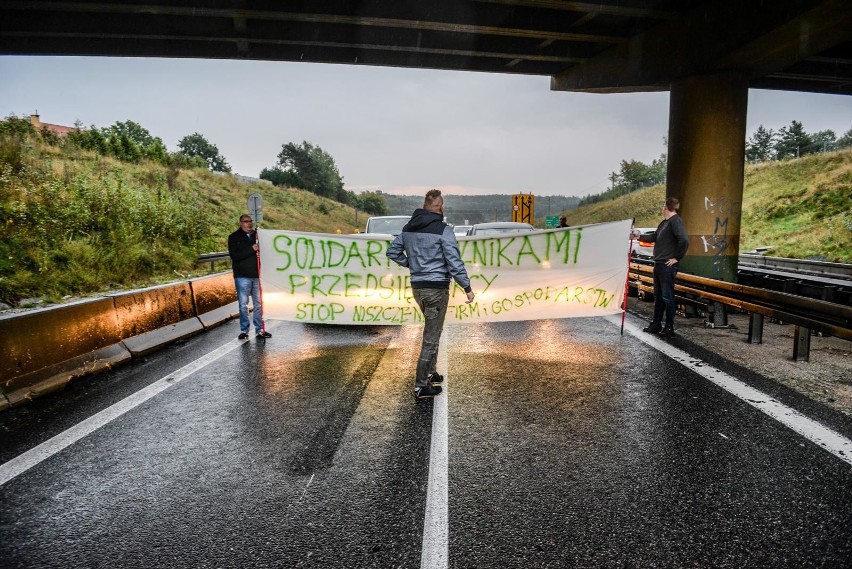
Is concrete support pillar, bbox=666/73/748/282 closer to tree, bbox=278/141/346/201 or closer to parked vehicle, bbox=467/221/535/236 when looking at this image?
parked vehicle, bbox=467/221/535/236

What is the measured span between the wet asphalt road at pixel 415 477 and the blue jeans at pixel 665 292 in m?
1.96

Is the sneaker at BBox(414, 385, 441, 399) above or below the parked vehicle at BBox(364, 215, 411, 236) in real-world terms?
below

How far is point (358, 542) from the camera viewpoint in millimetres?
2740

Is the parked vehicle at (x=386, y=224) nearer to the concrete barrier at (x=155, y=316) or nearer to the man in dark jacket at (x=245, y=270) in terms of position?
the man in dark jacket at (x=245, y=270)

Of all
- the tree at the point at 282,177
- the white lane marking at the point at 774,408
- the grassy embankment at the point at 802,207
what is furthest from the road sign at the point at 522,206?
the tree at the point at 282,177

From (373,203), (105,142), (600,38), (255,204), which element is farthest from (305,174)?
(600,38)

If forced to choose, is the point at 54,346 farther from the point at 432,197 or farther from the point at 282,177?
the point at 282,177

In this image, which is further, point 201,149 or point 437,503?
point 201,149

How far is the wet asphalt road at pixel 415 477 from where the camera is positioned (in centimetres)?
269

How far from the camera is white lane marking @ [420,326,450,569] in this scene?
260 cm

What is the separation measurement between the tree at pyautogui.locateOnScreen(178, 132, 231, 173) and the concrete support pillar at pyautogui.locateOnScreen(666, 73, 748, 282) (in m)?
117

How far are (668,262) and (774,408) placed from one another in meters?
3.64

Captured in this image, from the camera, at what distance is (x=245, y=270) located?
821 cm

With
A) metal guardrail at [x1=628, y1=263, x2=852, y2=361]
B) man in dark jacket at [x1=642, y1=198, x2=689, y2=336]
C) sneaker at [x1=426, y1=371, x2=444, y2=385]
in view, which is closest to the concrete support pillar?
metal guardrail at [x1=628, y1=263, x2=852, y2=361]
